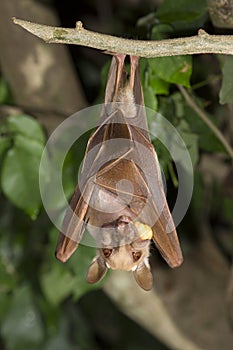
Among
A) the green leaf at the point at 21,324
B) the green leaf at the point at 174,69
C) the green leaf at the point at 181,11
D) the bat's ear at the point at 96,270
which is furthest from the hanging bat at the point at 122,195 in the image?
the green leaf at the point at 21,324

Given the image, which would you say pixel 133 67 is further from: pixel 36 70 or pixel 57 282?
pixel 57 282

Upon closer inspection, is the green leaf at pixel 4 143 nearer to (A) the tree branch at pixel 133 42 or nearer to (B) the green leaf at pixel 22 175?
(B) the green leaf at pixel 22 175

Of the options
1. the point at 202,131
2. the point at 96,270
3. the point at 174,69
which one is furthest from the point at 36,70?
the point at 96,270

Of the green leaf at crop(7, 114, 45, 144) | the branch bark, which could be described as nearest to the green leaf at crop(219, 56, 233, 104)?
the green leaf at crop(7, 114, 45, 144)

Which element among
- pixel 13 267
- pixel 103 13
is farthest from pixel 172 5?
pixel 103 13

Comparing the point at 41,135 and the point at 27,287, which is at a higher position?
the point at 41,135

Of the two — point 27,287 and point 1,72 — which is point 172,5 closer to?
point 1,72
